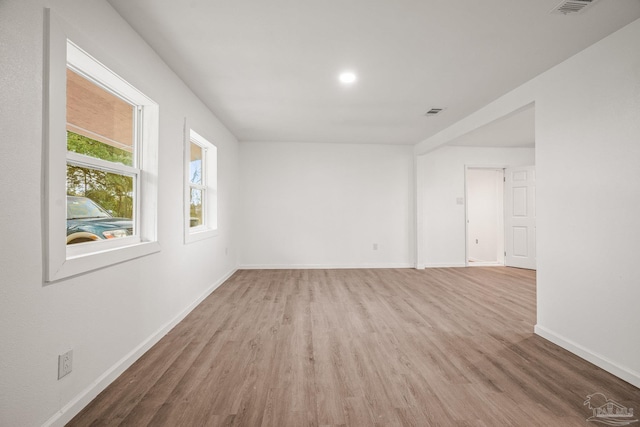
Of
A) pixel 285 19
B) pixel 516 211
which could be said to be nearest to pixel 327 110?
pixel 285 19

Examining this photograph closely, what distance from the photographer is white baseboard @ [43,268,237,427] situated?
160cm

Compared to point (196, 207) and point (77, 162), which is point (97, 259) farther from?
point (196, 207)

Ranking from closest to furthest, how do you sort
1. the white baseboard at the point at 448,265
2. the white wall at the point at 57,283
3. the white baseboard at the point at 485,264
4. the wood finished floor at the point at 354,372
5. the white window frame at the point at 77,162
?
the white wall at the point at 57,283, the white window frame at the point at 77,162, the wood finished floor at the point at 354,372, the white baseboard at the point at 448,265, the white baseboard at the point at 485,264

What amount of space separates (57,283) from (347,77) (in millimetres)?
2853

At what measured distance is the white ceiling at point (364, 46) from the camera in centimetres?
203

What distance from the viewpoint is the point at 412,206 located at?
6.35 metres

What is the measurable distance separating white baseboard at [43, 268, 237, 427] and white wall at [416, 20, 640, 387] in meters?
3.53

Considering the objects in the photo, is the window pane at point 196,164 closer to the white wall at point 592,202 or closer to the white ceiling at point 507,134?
the white ceiling at point 507,134

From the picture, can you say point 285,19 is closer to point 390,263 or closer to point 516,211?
point 390,263

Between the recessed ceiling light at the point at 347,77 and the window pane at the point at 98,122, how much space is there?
197 cm

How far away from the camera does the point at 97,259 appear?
1.88 meters

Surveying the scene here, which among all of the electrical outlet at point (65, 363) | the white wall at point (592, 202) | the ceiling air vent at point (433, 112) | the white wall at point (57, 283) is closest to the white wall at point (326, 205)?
the ceiling air vent at point (433, 112)

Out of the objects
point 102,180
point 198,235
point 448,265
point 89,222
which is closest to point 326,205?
point 448,265

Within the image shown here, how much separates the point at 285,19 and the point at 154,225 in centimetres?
198
